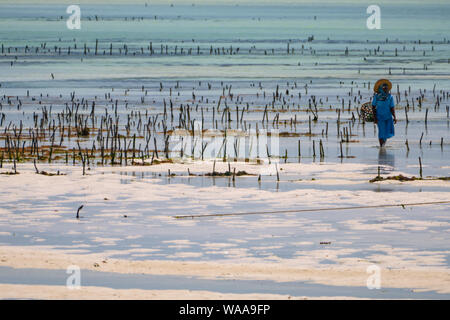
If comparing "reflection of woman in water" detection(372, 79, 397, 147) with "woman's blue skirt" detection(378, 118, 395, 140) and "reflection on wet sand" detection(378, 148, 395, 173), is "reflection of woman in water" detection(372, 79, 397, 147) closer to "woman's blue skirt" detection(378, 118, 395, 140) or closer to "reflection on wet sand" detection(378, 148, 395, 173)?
"woman's blue skirt" detection(378, 118, 395, 140)

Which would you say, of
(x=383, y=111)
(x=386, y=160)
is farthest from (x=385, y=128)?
(x=386, y=160)

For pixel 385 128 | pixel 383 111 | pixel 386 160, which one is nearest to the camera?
pixel 386 160

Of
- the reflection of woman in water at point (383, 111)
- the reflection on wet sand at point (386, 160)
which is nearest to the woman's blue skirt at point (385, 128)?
the reflection of woman in water at point (383, 111)

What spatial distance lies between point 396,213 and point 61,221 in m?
3.72

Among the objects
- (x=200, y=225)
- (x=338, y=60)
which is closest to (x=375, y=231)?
(x=200, y=225)

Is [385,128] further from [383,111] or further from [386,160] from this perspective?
[386,160]

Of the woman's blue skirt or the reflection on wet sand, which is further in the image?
the woman's blue skirt

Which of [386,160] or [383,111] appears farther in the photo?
[383,111]

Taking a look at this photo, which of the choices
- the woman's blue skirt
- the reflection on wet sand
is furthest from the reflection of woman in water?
the reflection on wet sand

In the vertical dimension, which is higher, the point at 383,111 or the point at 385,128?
the point at 383,111

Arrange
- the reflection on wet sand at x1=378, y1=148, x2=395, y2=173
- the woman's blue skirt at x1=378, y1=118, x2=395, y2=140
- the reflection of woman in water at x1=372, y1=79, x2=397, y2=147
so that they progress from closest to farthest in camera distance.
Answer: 1. the reflection on wet sand at x1=378, y1=148, x2=395, y2=173
2. the reflection of woman in water at x1=372, y1=79, x2=397, y2=147
3. the woman's blue skirt at x1=378, y1=118, x2=395, y2=140

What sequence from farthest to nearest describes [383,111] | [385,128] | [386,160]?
[385,128], [383,111], [386,160]

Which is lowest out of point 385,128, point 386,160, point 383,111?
point 386,160
